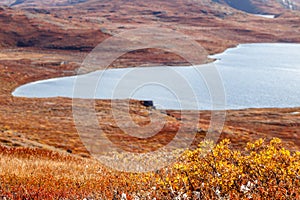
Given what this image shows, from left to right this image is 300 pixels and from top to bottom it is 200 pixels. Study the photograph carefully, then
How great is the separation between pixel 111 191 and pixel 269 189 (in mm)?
3124

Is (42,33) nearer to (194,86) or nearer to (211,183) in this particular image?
(194,86)

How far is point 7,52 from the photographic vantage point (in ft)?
497

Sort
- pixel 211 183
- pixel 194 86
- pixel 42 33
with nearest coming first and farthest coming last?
1. pixel 211 183
2. pixel 194 86
3. pixel 42 33

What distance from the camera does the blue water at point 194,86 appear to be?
9019 cm

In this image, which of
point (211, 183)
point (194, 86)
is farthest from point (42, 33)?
point (211, 183)

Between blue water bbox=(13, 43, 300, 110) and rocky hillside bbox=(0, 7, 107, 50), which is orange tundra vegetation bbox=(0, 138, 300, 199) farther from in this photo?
rocky hillside bbox=(0, 7, 107, 50)

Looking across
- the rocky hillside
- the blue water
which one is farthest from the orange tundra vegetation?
the rocky hillside

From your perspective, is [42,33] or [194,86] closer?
[194,86]

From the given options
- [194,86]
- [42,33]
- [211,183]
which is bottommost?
[194,86]

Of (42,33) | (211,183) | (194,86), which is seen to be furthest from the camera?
(42,33)

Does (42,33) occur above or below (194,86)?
above

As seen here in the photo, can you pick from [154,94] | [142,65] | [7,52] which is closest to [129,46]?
[142,65]

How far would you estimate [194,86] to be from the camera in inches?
4122

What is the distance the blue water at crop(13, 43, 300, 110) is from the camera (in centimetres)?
9019
